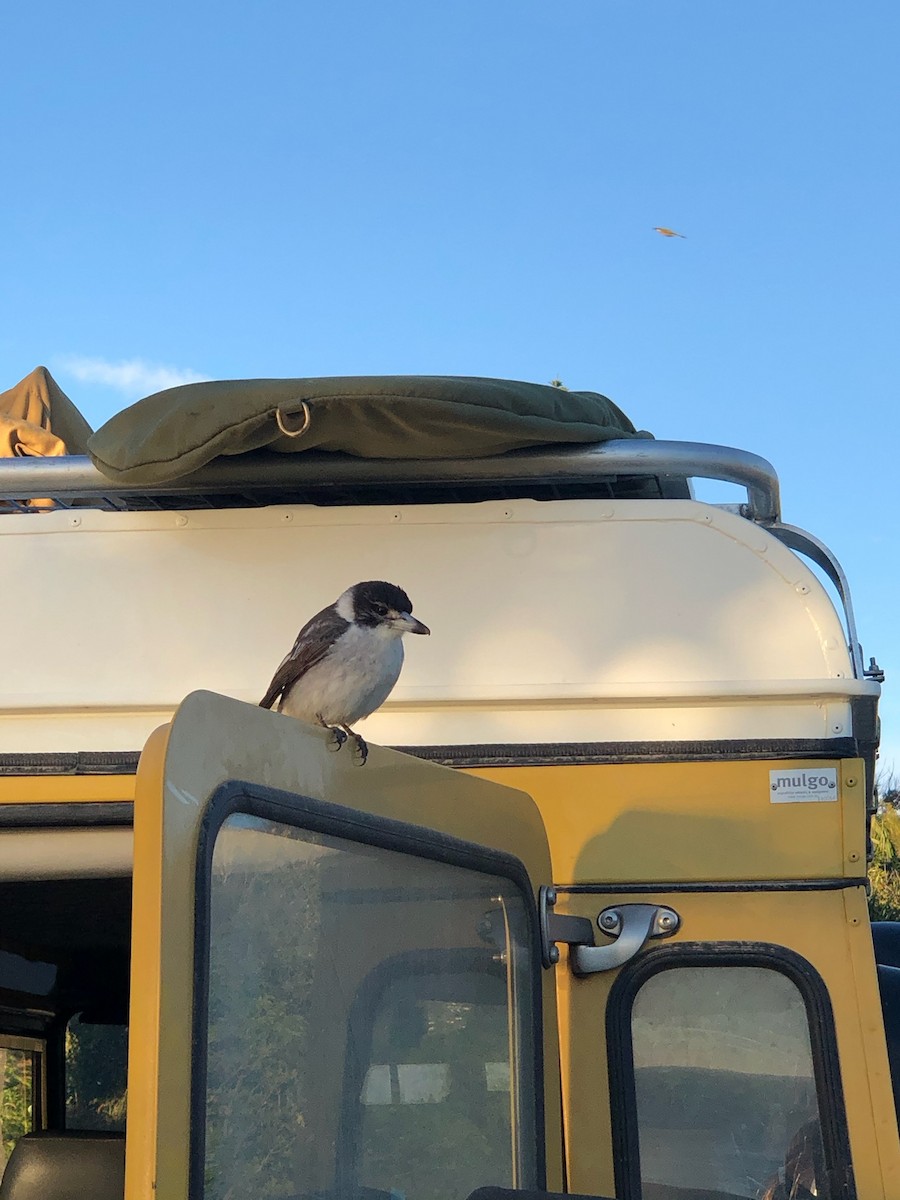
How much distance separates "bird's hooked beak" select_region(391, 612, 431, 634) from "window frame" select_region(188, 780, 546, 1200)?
58 cm

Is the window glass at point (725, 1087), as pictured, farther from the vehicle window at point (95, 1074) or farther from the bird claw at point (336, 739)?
the vehicle window at point (95, 1074)

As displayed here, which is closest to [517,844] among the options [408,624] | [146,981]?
[408,624]

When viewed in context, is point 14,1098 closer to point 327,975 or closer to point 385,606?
point 385,606

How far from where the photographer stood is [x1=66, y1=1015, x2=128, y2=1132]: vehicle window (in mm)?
5648

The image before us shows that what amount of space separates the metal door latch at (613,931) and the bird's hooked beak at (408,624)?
62 cm

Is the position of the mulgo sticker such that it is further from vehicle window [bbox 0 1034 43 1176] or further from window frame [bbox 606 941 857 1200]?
vehicle window [bbox 0 1034 43 1176]

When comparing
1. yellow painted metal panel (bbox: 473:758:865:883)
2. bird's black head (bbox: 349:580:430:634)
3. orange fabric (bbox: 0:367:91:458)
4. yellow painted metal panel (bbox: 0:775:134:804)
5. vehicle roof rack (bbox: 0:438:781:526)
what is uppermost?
orange fabric (bbox: 0:367:91:458)

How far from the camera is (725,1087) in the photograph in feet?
9.14

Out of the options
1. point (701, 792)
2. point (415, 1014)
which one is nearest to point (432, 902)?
point (415, 1014)

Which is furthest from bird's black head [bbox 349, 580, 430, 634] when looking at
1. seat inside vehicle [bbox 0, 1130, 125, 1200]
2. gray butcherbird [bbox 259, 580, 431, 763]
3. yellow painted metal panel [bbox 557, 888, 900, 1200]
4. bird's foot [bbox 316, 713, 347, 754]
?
seat inside vehicle [bbox 0, 1130, 125, 1200]

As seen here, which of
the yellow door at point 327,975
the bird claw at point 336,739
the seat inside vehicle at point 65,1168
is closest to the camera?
the yellow door at point 327,975

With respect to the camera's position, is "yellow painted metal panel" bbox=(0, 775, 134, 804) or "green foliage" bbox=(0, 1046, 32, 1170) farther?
"green foliage" bbox=(0, 1046, 32, 1170)

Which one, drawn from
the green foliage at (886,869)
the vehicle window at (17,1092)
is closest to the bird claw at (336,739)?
the vehicle window at (17,1092)

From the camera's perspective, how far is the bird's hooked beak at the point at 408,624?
117 inches
